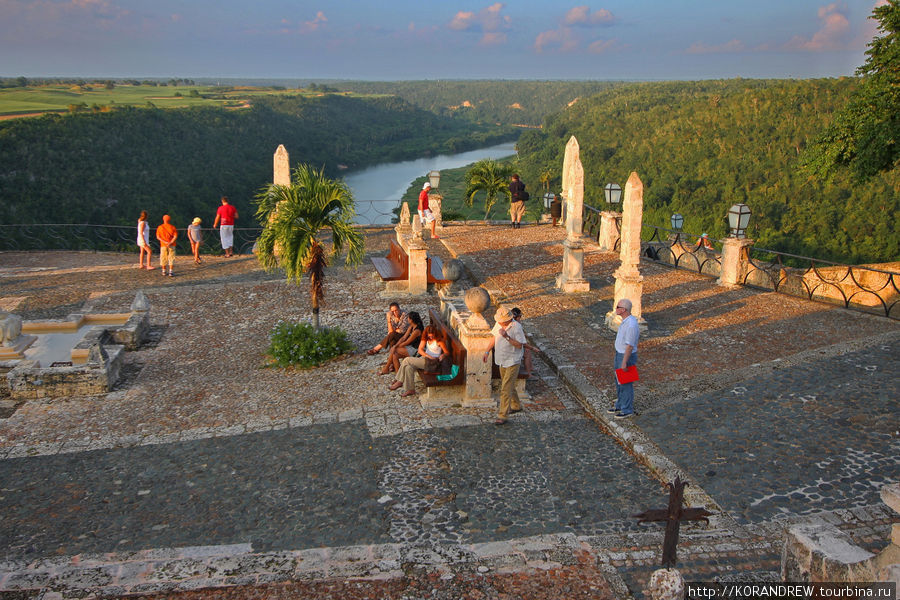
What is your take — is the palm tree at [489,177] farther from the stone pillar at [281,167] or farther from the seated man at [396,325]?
the seated man at [396,325]

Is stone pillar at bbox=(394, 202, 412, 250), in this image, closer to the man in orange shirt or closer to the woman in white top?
the man in orange shirt

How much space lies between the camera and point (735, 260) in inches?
479

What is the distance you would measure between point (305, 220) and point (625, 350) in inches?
175

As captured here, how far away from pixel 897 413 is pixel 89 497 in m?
7.75

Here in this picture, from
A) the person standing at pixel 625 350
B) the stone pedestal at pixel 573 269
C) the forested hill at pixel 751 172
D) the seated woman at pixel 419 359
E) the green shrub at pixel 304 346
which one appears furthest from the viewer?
the forested hill at pixel 751 172

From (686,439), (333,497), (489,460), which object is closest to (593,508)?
(489,460)

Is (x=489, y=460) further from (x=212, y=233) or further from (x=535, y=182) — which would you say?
(x=535, y=182)

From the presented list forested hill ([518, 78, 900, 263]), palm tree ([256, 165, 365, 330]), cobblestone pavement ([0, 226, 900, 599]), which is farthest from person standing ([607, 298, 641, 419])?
forested hill ([518, 78, 900, 263])

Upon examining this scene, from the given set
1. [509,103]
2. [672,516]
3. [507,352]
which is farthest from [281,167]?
[509,103]

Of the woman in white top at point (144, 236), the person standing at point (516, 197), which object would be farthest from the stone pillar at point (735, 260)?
the woman in white top at point (144, 236)

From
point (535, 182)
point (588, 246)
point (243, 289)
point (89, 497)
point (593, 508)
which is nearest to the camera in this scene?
point (593, 508)

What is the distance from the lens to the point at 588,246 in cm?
1523

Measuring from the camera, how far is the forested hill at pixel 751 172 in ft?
98.7

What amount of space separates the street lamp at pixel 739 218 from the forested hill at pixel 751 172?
446 inches
